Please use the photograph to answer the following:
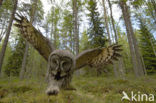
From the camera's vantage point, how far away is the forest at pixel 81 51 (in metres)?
2.53

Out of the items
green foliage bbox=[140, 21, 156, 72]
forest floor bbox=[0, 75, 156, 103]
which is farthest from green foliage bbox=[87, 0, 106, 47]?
green foliage bbox=[140, 21, 156, 72]

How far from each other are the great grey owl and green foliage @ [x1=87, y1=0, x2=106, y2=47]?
7747 mm

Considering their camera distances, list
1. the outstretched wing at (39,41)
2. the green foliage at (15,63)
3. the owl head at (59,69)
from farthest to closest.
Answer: the green foliage at (15,63) < the outstretched wing at (39,41) < the owl head at (59,69)

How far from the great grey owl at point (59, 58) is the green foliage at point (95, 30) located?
7.75 meters

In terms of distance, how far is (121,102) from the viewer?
2.10 m

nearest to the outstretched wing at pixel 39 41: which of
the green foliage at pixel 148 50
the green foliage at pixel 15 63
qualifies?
the green foliage at pixel 15 63

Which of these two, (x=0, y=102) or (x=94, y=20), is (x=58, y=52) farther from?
(x=94, y=20)

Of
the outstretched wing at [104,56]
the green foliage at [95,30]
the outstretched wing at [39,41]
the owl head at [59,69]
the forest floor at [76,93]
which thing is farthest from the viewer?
the green foliage at [95,30]

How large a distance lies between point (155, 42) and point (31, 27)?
66.7 ft

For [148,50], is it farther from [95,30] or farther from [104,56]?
[104,56]

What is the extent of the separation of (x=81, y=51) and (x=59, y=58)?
28.1 feet

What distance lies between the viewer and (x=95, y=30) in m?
11.7

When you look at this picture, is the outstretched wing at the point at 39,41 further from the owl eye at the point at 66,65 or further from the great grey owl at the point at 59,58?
the owl eye at the point at 66,65

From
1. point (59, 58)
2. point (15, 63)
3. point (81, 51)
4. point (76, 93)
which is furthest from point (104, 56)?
point (15, 63)
